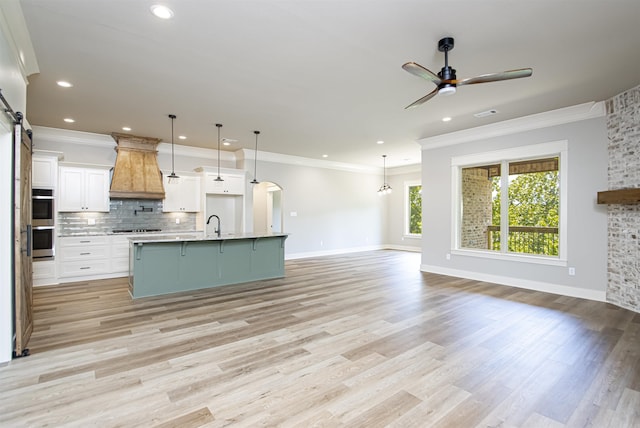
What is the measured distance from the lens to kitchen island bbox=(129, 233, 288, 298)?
482cm

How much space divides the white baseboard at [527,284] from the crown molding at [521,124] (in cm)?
264

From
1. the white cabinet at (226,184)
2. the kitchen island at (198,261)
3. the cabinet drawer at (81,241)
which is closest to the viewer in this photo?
the kitchen island at (198,261)

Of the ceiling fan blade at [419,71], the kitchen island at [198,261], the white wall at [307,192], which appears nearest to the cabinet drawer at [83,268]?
the kitchen island at [198,261]

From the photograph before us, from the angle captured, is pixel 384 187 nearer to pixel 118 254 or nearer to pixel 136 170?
pixel 136 170

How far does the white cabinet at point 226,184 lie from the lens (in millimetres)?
7242

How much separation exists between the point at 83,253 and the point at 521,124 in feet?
27.5

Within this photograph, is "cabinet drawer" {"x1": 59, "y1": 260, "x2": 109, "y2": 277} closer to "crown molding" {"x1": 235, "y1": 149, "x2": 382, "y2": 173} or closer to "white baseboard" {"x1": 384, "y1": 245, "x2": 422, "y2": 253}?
"crown molding" {"x1": 235, "y1": 149, "x2": 382, "y2": 173}

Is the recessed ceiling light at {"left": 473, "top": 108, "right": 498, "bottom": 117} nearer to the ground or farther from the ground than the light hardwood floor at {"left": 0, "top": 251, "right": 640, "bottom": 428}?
farther from the ground

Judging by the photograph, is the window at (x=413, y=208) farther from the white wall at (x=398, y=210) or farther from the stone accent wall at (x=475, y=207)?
the stone accent wall at (x=475, y=207)

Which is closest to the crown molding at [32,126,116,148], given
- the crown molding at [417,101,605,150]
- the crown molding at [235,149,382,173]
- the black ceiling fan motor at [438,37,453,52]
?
the crown molding at [235,149,382,173]

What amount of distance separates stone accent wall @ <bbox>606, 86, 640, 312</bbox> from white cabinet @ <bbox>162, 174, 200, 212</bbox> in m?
7.66

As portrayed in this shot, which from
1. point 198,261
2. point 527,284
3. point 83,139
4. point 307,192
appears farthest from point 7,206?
point 527,284

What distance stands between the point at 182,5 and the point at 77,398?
3.05 meters

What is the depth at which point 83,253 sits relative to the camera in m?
5.93
